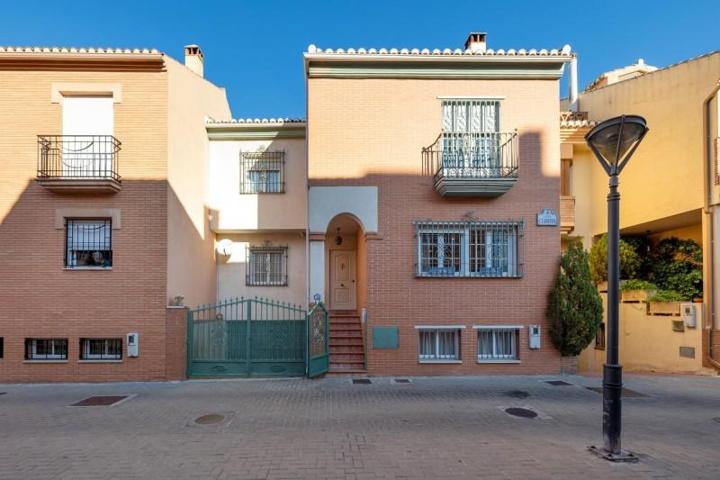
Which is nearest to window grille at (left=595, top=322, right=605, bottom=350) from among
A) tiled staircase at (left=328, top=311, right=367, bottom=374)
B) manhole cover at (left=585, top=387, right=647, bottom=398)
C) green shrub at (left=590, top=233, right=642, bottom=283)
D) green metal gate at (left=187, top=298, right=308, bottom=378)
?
green shrub at (left=590, top=233, right=642, bottom=283)

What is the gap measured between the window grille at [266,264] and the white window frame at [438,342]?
4.87 meters

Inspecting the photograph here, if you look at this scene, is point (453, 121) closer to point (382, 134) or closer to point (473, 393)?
point (382, 134)

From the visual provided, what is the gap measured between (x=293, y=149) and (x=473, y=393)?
334 inches

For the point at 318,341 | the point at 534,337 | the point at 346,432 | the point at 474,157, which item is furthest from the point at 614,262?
the point at 318,341

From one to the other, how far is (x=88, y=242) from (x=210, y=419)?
5.96m

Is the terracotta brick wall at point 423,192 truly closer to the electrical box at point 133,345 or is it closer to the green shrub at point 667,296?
the green shrub at point 667,296

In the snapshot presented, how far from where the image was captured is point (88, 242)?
396 inches

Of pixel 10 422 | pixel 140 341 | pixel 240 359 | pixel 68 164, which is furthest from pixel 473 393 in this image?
pixel 68 164

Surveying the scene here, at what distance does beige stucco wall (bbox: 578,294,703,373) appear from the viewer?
11.0 meters

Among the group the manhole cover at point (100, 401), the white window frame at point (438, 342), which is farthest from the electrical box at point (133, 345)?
the white window frame at point (438, 342)

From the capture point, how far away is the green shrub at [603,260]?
12.8m

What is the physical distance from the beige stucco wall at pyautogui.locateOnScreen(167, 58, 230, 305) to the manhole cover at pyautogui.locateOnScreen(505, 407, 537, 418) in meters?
7.78

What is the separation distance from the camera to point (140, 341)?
960cm

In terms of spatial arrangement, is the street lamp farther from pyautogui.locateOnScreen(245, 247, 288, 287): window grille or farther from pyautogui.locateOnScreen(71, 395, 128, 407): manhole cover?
pyautogui.locateOnScreen(245, 247, 288, 287): window grille
